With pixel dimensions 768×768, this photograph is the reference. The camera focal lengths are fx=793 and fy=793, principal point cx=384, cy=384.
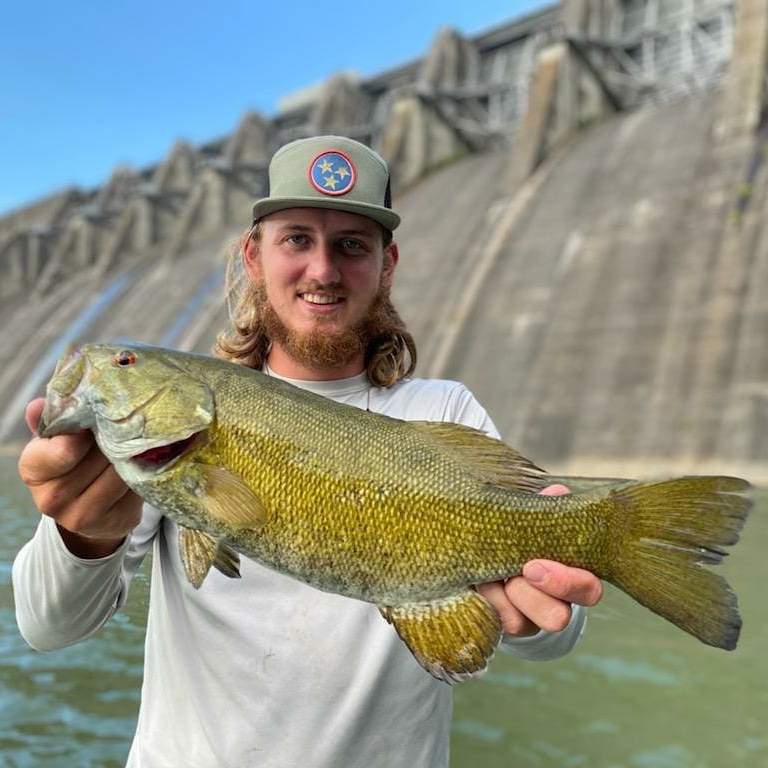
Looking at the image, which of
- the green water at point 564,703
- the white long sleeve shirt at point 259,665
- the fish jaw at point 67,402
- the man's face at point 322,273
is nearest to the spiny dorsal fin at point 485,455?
the white long sleeve shirt at point 259,665

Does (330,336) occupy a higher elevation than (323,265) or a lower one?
lower

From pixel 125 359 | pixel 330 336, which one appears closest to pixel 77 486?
pixel 125 359

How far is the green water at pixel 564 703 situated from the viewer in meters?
4.48

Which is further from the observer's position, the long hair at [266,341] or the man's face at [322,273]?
the long hair at [266,341]

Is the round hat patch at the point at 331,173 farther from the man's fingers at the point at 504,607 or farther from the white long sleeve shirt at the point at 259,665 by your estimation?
the man's fingers at the point at 504,607

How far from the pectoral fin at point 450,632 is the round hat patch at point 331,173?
4.00 ft

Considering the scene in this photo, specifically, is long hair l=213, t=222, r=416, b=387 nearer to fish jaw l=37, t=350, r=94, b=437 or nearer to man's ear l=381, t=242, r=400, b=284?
man's ear l=381, t=242, r=400, b=284

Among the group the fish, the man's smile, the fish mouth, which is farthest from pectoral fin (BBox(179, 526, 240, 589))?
the man's smile

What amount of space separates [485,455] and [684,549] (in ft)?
1.77

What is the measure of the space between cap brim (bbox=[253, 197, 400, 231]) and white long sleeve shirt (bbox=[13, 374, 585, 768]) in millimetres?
987

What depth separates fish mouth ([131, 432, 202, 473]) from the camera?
1.86 metres

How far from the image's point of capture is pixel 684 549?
189 cm

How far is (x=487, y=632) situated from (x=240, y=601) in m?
0.72

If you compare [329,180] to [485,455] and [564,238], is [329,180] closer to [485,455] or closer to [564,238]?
[485,455]
